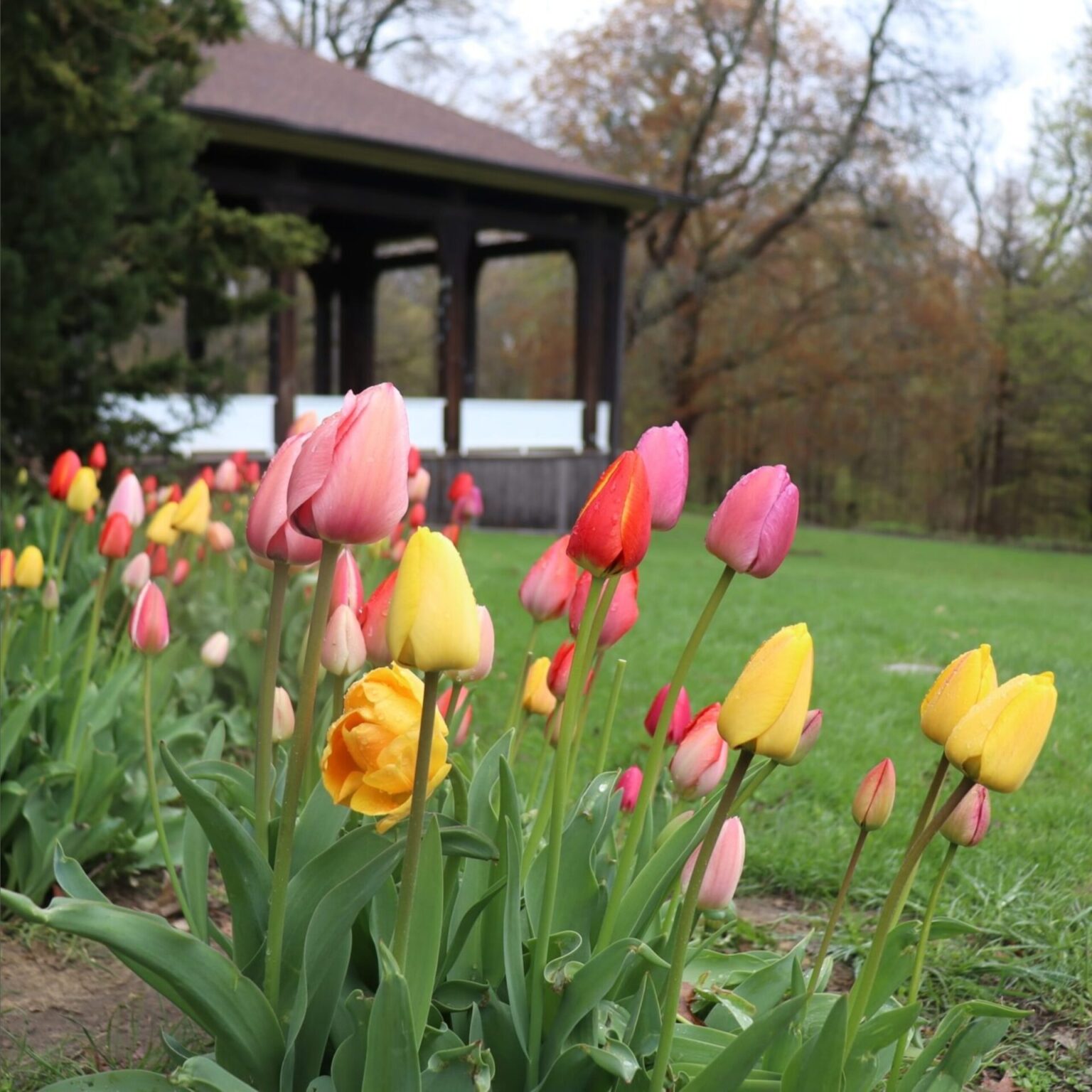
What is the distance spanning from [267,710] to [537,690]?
22.0 inches

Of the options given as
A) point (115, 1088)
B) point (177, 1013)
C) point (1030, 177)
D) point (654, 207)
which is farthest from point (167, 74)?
point (1030, 177)

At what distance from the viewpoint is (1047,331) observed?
2081 cm

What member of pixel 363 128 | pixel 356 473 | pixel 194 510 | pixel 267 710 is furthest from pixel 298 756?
pixel 363 128

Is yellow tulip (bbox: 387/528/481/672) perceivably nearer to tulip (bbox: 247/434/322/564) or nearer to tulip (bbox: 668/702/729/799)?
tulip (bbox: 247/434/322/564)

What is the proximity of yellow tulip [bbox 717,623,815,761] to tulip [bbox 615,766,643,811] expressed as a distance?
0.57m

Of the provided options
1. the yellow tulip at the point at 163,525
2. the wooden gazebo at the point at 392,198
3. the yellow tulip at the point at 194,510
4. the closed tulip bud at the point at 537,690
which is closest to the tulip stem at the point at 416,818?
the closed tulip bud at the point at 537,690

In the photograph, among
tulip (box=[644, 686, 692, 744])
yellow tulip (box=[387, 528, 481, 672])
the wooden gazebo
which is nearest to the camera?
yellow tulip (box=[387, 528, 481, 672])

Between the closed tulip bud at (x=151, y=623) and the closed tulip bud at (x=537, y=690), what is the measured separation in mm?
503

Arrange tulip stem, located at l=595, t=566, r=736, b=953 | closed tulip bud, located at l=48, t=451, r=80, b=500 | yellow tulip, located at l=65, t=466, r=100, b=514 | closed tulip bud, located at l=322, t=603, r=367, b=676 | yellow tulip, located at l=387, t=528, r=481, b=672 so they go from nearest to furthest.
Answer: yellow tulip, located at l=387, t=528, r=481, b=672
tulip stem, located at l=595, t=566, r=736, b=953
closed tulip bud, located at l=322, t=603, r=367, b=676
yellow tulip, located at l=65, t=466, r=100, b=514
closed tulip bud, located at l=48, t=451, r=80, b=500

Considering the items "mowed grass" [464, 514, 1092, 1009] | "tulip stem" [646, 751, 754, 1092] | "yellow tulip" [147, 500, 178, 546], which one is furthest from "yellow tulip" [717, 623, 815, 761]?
"yellow tulip" [147, 500, 178, 546]

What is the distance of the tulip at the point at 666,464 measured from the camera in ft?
4.35

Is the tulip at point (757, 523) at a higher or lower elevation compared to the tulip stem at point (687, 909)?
higher

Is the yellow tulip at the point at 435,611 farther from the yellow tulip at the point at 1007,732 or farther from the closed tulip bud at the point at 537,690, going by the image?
the closed tulip bud at the point at 537,690

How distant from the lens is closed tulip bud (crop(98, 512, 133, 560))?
225cm
